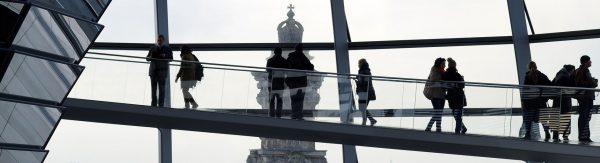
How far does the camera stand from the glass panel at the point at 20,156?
816cm

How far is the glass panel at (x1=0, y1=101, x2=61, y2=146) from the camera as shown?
25.8 ft

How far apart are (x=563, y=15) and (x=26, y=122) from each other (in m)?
10.7

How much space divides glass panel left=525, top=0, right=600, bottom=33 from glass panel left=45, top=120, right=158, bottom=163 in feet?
21.2

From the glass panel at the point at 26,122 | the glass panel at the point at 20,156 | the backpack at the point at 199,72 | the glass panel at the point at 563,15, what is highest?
the glass panel at the point at 563,15

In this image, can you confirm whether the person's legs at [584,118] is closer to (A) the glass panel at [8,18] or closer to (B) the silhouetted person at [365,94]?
(B) the silhouetted person at [365,94]

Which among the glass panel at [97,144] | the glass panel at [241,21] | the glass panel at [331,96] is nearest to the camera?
the glass panel at [331,96]

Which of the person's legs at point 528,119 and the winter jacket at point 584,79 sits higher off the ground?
the winter jacket at point 584,79

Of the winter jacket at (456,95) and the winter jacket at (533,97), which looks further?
the winter jacket at (456,95)

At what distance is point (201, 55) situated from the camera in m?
17.8

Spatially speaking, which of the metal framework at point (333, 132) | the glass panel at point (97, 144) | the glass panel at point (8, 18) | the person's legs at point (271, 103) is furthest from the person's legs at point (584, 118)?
the glass panel at point (8, 18)

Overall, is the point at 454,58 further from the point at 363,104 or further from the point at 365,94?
the point at 363,104

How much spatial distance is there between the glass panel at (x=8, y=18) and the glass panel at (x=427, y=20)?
1103 centimetres

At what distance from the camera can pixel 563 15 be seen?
659 inches

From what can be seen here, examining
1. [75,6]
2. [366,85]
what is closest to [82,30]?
[75,6]
